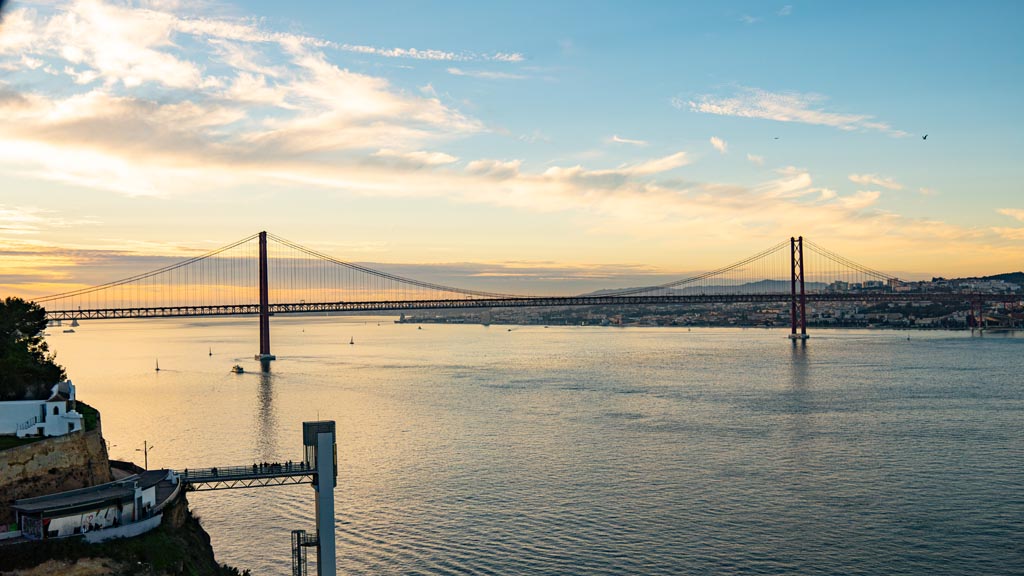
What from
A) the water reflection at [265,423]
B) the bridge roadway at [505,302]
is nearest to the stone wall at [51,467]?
the water reflection at [265,423]

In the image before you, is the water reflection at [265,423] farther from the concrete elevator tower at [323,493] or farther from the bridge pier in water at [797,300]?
the bridge pier in water at [797,300]

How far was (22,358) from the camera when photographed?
3197 centimetres

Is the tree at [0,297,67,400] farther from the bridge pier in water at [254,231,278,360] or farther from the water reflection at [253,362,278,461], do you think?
the bridge pier in water at [254,231,278,360]

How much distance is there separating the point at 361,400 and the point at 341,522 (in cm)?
3444

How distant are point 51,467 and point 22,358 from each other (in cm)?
1031

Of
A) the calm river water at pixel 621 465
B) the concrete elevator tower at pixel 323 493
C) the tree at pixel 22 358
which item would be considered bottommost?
the calm river water at pixel 621 465

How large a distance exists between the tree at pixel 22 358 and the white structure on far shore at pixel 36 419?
1910 millimetres

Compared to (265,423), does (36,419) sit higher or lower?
higher

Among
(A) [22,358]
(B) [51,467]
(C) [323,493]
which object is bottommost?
(C) [323,493]

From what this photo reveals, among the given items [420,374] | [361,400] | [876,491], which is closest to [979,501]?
[876,491]

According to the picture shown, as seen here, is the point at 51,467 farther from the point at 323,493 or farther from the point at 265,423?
the point at 265,423

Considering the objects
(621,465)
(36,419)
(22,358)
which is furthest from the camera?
(621,465)

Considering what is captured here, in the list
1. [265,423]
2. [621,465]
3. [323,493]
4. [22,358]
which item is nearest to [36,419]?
[22,358]

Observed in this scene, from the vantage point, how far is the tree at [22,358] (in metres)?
27.2
